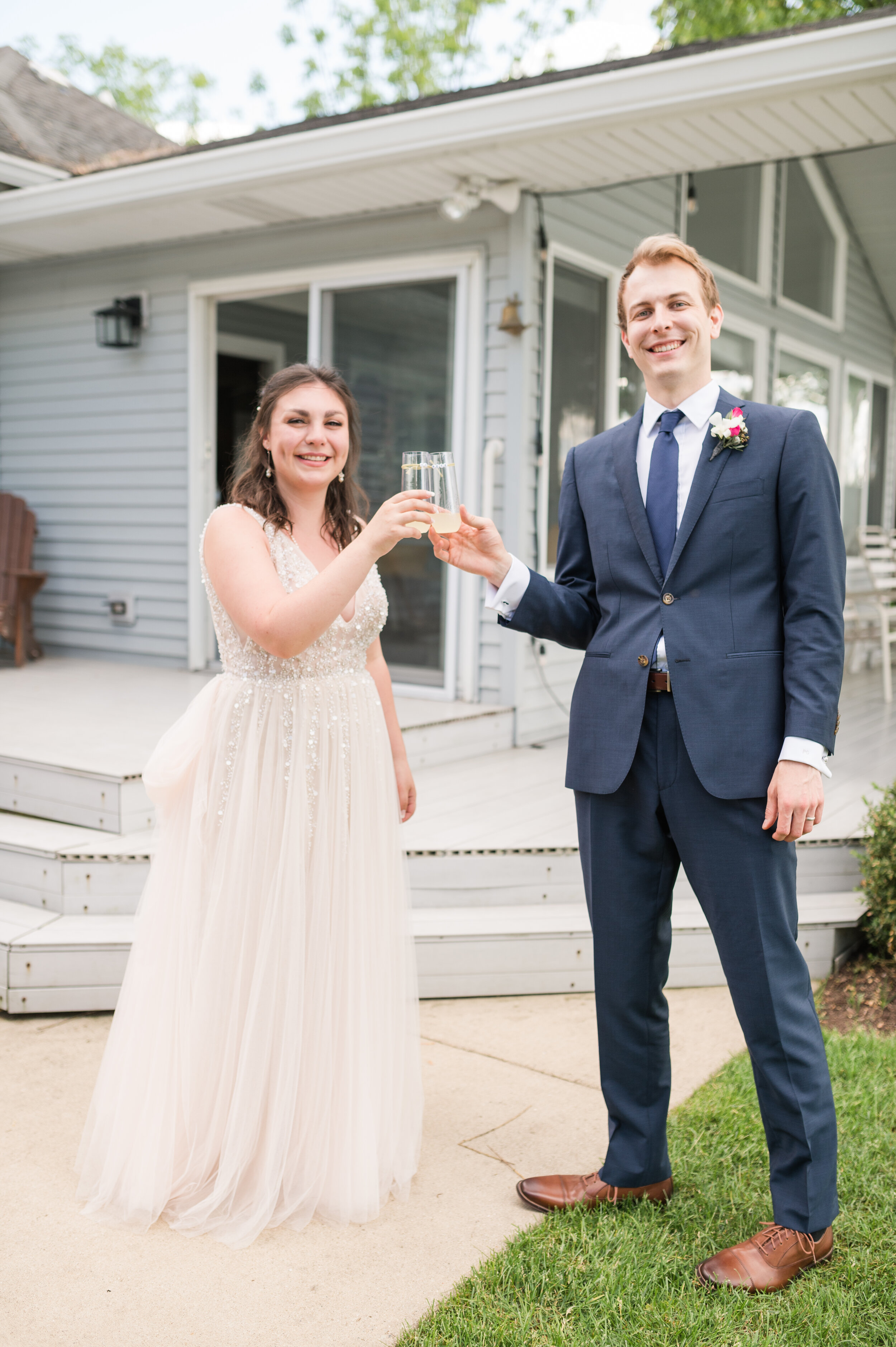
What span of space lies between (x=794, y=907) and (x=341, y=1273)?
1.08 m

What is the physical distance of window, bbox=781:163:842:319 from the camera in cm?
861

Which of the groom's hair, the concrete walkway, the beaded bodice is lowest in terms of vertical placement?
the concrete walkway

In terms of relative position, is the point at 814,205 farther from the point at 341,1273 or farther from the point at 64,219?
the point at 341,1273

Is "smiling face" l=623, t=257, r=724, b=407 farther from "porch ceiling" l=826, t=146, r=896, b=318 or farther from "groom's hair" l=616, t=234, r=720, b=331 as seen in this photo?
"porch ceiling" l=826, t=146, r=896, b=318

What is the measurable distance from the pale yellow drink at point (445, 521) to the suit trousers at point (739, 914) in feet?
1.67

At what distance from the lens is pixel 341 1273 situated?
2.03 metres

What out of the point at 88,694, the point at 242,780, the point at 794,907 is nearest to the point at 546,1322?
the point at 794,907

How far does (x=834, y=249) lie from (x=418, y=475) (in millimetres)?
8962

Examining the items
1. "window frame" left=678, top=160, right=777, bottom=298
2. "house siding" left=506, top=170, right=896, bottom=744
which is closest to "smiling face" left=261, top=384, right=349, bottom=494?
"house siding" left=506, top=170, right=896, bottom=744

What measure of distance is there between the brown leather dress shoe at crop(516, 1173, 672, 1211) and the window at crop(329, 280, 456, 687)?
11.5ft

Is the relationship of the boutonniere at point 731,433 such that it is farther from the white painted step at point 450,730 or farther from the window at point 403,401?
the window at point 403,401

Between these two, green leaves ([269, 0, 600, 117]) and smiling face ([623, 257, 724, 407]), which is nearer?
smiling face ([623, 257, 724, 407])

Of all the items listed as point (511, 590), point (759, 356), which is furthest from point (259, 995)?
point (759, 356)

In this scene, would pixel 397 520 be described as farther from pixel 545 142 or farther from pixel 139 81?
pixel 139 81
